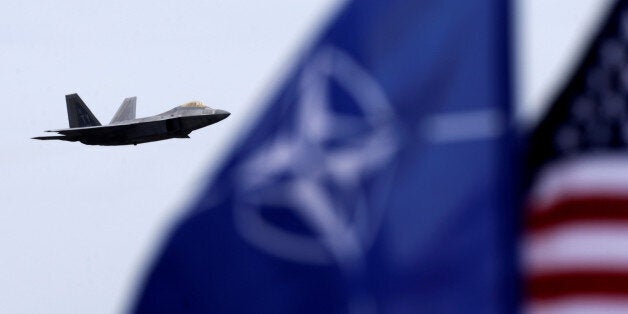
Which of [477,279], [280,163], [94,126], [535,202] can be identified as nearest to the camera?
[535,202]

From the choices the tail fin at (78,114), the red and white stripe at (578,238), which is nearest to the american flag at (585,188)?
the red and white stripe at (578,238)

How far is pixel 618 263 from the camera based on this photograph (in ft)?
18.0

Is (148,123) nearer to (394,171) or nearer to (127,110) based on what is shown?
(127,110)

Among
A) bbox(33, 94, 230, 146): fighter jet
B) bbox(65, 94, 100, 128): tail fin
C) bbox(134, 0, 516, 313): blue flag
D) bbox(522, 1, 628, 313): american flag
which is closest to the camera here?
bbox(522, 1, 628, 313): american flag

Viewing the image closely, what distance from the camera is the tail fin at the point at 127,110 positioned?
38.9 metres

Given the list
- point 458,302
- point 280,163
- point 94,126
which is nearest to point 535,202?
point 458,302

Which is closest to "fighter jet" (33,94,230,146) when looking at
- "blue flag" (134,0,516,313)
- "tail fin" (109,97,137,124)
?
"tail fin" (109,97,137,124)

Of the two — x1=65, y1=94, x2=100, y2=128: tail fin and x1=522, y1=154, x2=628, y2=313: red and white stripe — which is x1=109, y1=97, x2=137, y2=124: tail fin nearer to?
x1=65, y1=94, x2=100, y2=128: tail fin

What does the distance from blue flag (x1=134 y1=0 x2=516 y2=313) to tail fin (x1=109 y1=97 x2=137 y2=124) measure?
3293cm

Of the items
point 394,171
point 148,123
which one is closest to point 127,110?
point 148,123

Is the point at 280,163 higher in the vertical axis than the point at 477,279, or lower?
higher

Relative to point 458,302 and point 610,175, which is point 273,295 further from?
point 610,175

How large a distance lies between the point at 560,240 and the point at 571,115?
0.52 m

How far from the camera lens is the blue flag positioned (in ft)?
19.0
